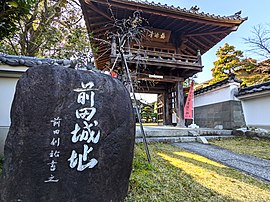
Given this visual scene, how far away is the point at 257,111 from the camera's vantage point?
7.05 m

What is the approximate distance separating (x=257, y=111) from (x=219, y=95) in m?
1.80

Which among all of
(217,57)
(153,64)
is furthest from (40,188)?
(217,57)

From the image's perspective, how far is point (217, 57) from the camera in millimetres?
18141

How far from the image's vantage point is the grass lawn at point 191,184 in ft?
6.89

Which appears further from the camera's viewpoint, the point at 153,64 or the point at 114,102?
the point at 153,64

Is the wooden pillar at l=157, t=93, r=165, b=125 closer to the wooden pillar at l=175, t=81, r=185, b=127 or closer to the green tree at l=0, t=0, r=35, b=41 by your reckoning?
the wooden pillar at l=175, t=81, r=185, b=127

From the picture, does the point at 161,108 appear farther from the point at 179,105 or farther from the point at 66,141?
the point at 66,141

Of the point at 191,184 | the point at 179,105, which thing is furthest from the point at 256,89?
the point at 191,184

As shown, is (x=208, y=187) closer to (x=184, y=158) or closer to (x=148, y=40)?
(x=184, y=158)

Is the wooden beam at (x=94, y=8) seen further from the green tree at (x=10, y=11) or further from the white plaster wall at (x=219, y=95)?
the white plaster wall at (x=219, y=95)

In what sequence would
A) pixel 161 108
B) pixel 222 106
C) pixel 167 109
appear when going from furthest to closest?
pixel 161 108 → pixel 167 109 → pixel 222 106

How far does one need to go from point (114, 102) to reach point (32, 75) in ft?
2.81

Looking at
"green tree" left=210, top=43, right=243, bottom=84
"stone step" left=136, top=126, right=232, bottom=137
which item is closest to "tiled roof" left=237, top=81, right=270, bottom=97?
"stone step" left=136, top=126, right=232, bottom=137

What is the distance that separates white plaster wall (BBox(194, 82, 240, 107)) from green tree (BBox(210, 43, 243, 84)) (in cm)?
757
